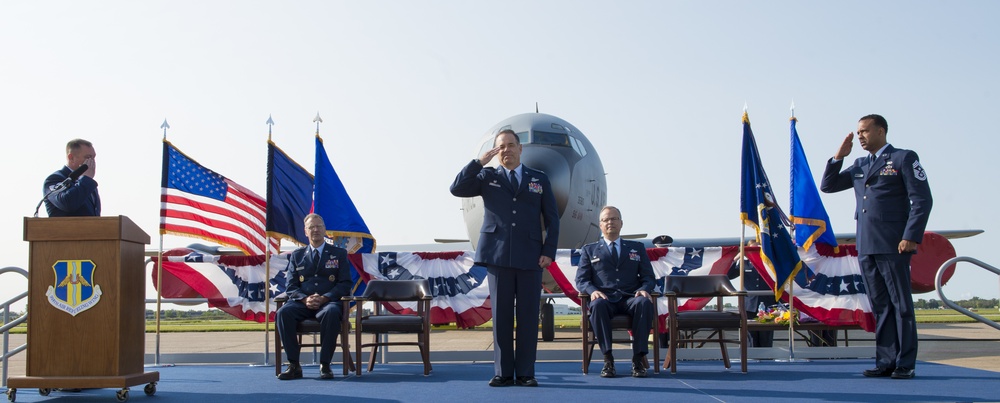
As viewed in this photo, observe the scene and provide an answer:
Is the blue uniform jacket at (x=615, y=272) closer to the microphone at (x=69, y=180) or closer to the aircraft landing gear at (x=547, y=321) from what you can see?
the microphone at (x=69, y=180)

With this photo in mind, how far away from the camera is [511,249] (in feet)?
17.1

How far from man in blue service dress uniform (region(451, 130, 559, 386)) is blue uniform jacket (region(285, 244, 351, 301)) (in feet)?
4.97

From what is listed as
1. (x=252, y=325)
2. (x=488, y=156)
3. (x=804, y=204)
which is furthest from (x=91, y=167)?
(x=252, y=325)

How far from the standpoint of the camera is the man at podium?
15.6ft

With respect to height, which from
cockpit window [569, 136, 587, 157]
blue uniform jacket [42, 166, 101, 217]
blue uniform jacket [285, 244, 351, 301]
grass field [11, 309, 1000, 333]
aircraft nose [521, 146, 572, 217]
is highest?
cockpit window [569, 136, 587, 157]

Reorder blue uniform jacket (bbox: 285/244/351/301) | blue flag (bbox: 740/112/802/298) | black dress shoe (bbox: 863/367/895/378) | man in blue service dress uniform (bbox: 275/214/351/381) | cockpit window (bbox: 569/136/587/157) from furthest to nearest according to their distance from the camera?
cockpit window (bbox: 569/136/587/157), blue flag (bbox: 740/112/802/298), blue uniform jacket (bbox: 285/244/351/301), man in blue service dress uniform (bbox: 275/214/351/381), black dress shoe (bbox: 863/367/895/378)

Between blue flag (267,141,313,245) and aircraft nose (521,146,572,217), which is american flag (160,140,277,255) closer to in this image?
blue flag (267,141,313,245)

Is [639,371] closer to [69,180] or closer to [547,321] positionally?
[69,180]

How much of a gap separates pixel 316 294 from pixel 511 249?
1746mm

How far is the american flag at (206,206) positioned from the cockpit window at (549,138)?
4.36 metres

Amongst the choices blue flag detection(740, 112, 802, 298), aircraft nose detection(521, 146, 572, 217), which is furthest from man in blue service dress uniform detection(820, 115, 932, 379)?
aircraft nose detection(521, 146, 572, 217)

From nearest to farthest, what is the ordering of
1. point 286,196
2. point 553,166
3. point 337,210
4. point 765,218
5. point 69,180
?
point 69,180 → point 765,218 → point 286,196 → point 337,210 → point 553,166

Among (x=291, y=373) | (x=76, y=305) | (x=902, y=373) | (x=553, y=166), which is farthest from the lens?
(x=553, y=166)

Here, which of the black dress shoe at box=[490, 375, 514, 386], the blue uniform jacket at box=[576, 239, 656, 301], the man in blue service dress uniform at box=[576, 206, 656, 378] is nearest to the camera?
Result: the black dress shoe at box=[490, 375, 514, 386]
